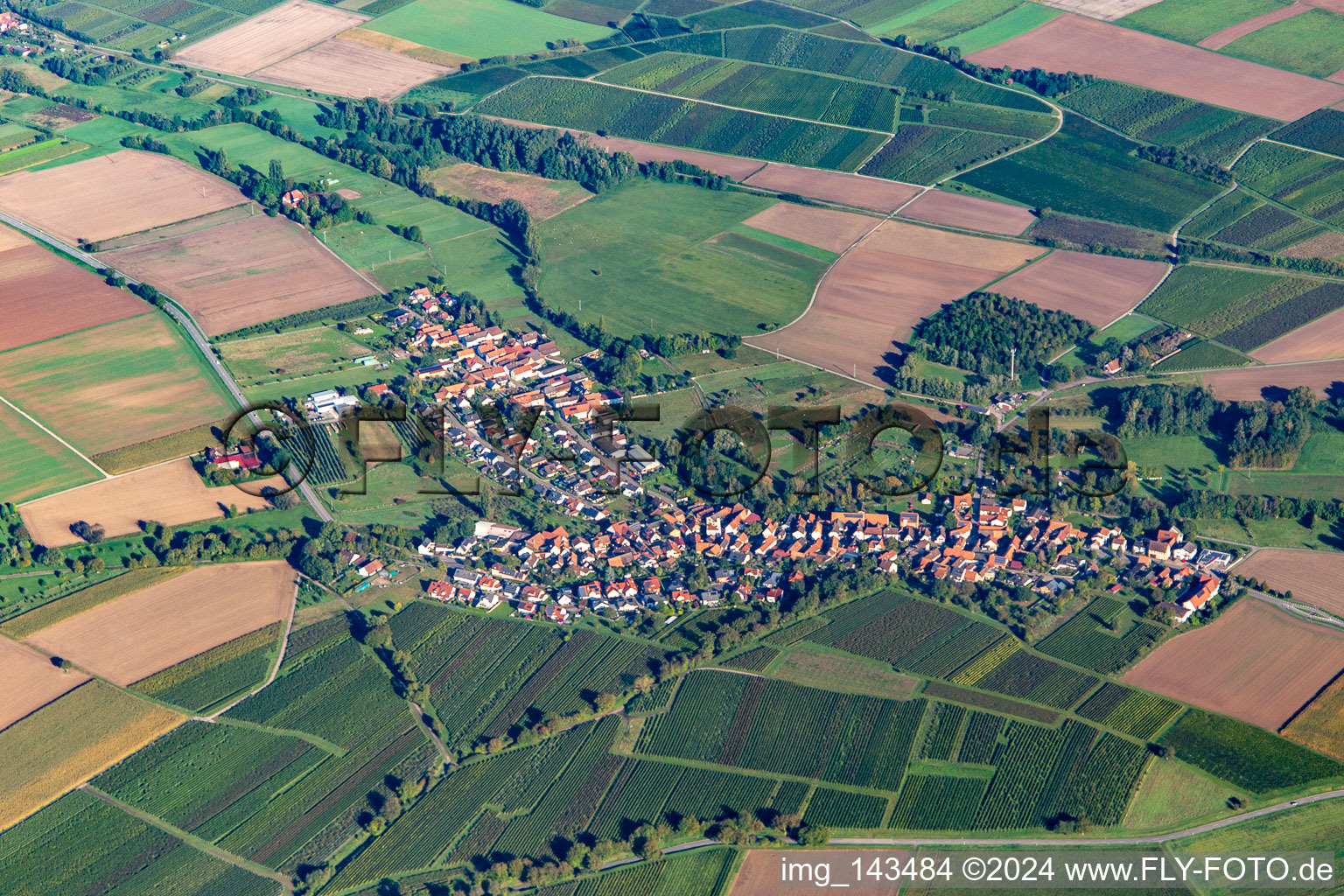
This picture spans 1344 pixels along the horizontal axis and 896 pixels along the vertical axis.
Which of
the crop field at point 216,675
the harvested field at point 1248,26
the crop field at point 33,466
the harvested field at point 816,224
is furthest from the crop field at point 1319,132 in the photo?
the crop field at point 33,466

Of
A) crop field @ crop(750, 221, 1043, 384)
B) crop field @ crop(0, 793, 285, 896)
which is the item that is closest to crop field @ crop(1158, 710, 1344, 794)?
crop field @ crop(750, 221, 1043, 384)

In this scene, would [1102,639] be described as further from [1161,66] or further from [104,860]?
[1161,66]

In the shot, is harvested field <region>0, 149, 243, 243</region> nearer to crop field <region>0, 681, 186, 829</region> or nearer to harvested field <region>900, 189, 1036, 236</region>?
harvested field <region>900, 189, 1036, 236</region>

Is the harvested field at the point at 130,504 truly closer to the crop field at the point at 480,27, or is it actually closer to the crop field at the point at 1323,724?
the crop field at the point at 1323,724

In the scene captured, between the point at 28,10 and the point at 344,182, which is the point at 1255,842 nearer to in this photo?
the point at 344,182

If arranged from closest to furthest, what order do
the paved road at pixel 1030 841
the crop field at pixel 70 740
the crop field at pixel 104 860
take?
the crop field at pixel 104 860 → the paved road at pixel 1030 841 → the crop field at pixel 70 740

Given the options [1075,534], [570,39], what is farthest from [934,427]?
[570,39]

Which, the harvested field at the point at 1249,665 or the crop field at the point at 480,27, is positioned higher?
the crop field at the point at 480,27
